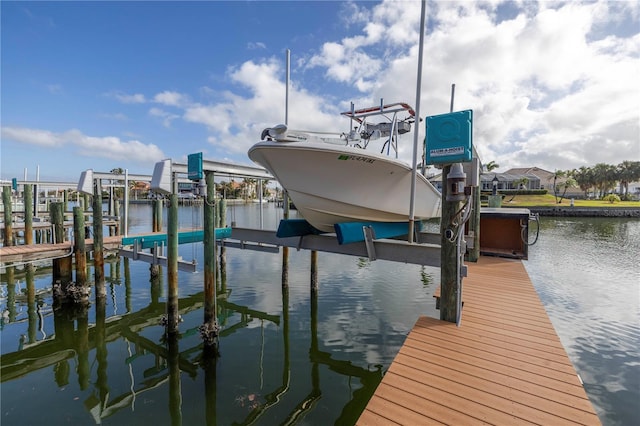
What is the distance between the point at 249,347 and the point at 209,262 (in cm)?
239

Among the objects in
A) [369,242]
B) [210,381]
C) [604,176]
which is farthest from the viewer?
[604,176]

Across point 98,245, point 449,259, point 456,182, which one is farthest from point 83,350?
point 456,182

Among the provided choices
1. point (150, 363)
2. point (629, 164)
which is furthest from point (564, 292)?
point (629, 164)

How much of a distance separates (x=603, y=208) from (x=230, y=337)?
55.5 metres

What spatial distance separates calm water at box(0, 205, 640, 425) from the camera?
17.8 feet

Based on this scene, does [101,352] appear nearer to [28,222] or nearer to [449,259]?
[449,259]

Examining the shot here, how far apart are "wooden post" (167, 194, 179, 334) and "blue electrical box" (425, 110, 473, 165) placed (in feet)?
19.6

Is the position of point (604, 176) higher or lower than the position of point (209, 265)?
higher

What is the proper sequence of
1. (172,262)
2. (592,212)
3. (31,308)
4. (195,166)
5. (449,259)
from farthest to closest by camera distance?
(592,212) < (31,308) < (172,262) < (195,166) < (449,259)

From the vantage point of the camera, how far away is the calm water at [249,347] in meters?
5.43

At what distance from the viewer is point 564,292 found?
464 inches

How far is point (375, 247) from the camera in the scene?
254 inches

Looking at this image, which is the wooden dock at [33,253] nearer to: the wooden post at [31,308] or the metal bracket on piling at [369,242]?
the wooden post at [31,308]

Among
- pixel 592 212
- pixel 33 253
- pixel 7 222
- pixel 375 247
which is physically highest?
pixel 592 212
